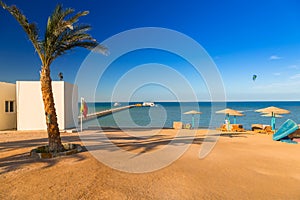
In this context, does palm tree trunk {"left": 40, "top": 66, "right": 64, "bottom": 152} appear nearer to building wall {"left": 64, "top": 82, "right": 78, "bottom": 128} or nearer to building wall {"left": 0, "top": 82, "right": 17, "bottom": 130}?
building wall {"left": 64, "top": 82, "right": 78, "bottom": 128}

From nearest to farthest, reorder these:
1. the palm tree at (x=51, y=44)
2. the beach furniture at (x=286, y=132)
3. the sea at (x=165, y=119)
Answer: the palm tree at (x=51, y=44)
the beach furniture at (x=286, y=132)
the sea at (x=165, y=119)

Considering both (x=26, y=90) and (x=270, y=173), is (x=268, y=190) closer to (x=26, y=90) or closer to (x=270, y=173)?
(x=270, y=173)

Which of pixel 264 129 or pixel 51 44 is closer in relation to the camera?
pixel 51 44

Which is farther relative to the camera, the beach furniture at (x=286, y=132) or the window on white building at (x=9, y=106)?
the window on white building at (x=9, y=106)

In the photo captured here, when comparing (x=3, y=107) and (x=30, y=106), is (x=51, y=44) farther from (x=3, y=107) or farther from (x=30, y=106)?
(x=3, y=107)

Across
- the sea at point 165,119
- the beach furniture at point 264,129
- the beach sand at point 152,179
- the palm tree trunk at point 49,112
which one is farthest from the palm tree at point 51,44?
the beach furniture at point 264,129

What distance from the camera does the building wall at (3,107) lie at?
1406 cm

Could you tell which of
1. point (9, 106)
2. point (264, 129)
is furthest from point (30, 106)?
point (264, 129)

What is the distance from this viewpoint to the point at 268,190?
4555 millimetres

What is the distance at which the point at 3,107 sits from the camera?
46.4 feet

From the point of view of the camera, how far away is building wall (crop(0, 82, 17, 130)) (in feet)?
46.1

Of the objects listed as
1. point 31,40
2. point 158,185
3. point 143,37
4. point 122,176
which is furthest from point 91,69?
point 158,185

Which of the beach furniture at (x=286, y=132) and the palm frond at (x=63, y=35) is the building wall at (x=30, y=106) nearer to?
the palm frond at (x=63, y=35)

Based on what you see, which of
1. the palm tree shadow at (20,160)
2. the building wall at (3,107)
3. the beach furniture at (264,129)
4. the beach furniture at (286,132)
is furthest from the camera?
the beach furniture at (264,129)
